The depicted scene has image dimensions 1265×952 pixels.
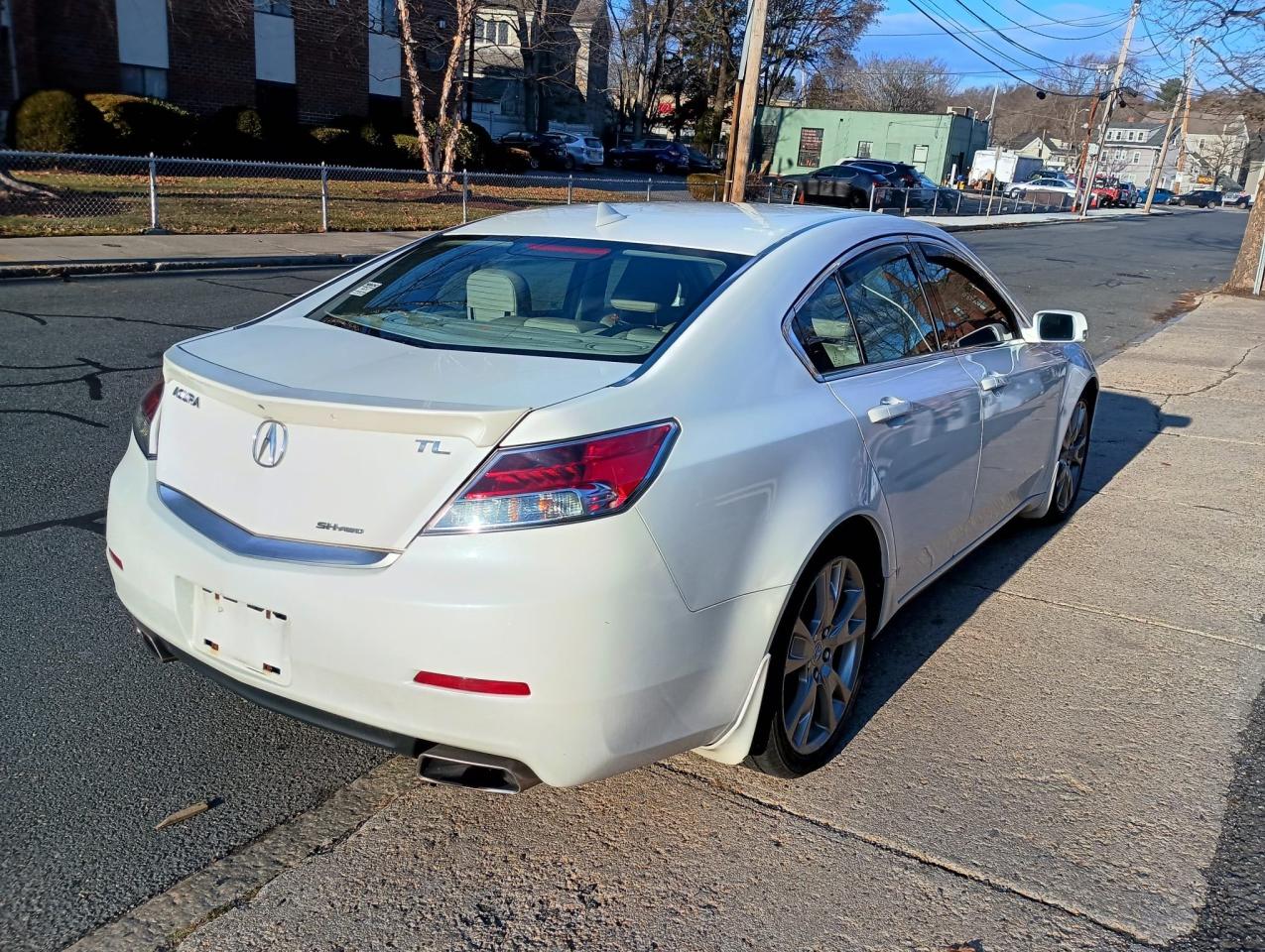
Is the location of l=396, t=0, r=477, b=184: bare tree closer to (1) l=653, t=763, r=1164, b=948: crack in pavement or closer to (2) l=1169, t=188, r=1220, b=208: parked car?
(1) l=653, t=763, r=1164, b=948: crack in pavement

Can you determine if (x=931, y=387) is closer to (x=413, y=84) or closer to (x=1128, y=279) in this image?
(x=1128, y=279)

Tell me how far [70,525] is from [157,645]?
2.14 meters

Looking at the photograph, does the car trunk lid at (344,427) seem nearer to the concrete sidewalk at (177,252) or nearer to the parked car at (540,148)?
the concrete sidewalk at (177,252)

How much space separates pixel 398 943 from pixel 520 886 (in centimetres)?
33

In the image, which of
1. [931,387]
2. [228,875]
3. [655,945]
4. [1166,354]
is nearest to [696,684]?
[655,945]

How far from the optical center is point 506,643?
2.30 meters

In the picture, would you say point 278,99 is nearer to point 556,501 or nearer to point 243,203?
point 243,203

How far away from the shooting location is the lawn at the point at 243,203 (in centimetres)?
1560

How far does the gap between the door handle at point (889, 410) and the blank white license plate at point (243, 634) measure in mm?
1787

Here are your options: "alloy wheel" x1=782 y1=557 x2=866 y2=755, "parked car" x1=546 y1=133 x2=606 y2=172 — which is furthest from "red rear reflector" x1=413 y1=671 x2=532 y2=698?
"parked car" x1=546 y1=133 x2=606 y2=172

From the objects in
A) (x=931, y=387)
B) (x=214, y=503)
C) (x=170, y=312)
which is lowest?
(x=170, y=312)

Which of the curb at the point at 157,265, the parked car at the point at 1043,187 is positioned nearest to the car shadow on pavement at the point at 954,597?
the curb at the point at 157,265

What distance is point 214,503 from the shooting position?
265 cm

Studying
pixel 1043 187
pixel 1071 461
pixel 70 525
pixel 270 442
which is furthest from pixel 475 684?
pixel 1043 187
